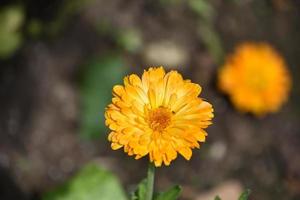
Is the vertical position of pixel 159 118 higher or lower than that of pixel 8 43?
lower

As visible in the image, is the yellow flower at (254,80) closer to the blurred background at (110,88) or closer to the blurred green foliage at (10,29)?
the blurred background at (110,88)

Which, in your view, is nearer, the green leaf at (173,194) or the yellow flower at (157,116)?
the yellow flower at (157,116)

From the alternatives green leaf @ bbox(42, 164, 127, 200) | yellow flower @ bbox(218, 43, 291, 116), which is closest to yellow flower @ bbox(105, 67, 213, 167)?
green leaf @ bbox(42, 164, 127, 200)

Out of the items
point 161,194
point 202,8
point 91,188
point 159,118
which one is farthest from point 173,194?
point 202,8

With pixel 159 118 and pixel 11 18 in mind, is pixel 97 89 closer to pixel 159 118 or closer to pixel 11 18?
pixel 11 18

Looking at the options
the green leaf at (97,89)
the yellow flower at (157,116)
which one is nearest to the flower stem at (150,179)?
the yellow flower at (157,116)

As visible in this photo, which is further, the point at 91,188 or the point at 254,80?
the point at 254,80
